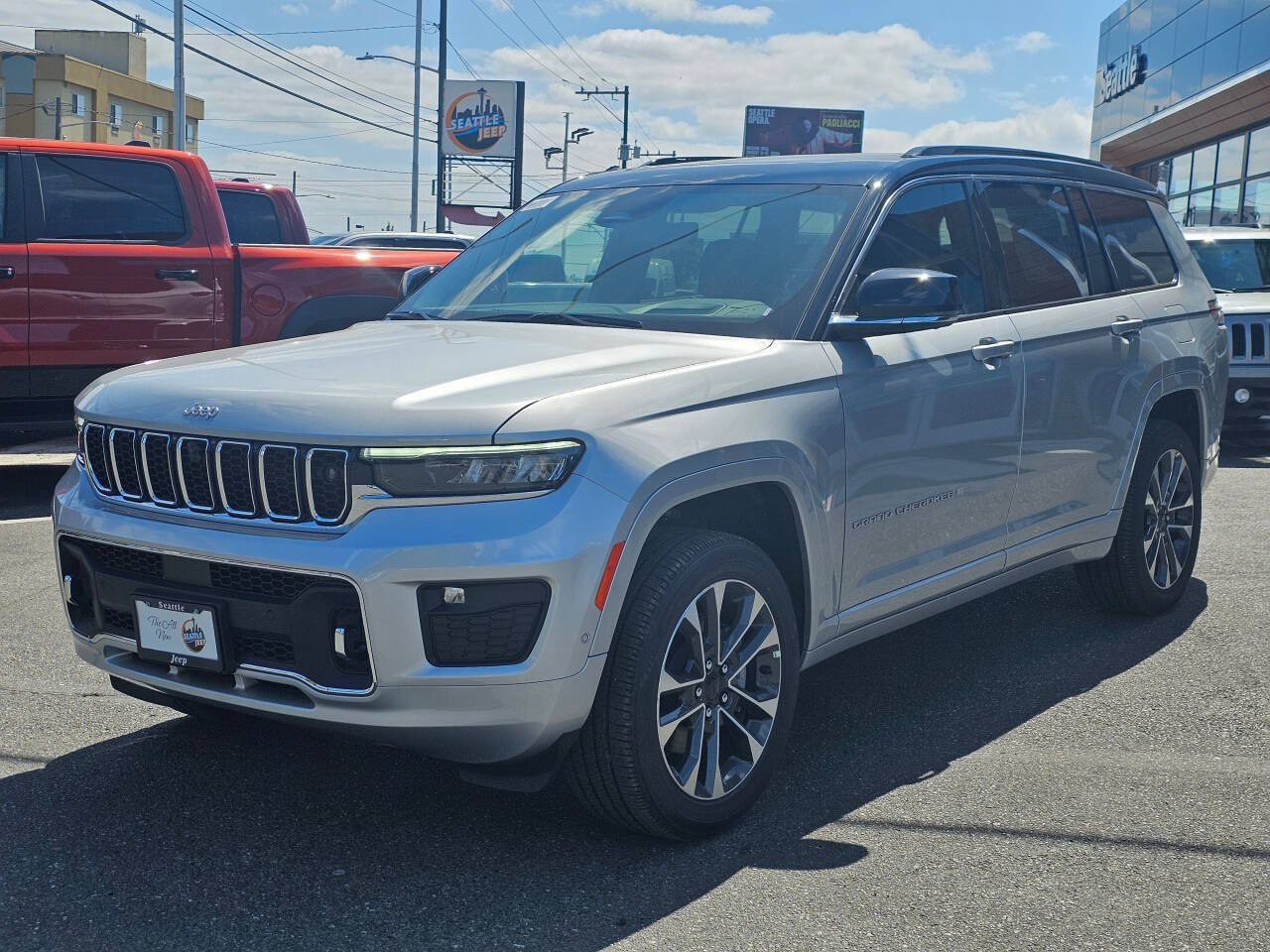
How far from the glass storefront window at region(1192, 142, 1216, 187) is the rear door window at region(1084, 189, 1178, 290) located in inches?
998

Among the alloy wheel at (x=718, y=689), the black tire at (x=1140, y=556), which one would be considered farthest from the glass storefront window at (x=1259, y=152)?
the alloy wheel at (x=718, y=689)

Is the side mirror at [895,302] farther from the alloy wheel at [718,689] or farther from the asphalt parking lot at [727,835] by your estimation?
the asphalt parking lot at [727,835]

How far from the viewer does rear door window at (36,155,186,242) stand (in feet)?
28.1

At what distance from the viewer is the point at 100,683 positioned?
493 cm

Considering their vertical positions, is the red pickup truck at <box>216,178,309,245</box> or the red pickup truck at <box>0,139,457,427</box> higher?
the red pickup truck at <box>216,178,309,245</box>

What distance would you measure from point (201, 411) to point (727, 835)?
5.57ft

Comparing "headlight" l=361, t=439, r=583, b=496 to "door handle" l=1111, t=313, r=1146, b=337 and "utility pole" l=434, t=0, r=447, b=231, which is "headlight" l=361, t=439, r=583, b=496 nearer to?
"door handle" l=1111, t=313, r=1146, b=337

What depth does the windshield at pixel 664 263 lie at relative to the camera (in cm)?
419

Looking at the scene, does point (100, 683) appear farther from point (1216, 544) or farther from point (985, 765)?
point (1216, 544)

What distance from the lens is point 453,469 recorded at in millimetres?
3170

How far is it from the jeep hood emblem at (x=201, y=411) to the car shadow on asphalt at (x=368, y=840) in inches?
42.5

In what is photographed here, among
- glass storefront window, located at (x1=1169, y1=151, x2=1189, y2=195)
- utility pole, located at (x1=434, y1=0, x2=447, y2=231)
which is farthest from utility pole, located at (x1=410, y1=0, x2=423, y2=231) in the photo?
glass storefront window, located at (x1=1169, y1=151, x2=1189, y2=195)

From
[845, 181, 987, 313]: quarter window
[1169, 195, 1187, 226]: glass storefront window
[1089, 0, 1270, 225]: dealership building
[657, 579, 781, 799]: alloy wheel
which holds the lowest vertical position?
[657, 579, 781, 799]: alloy wheel

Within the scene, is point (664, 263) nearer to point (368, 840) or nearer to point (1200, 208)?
point (368, 840)
